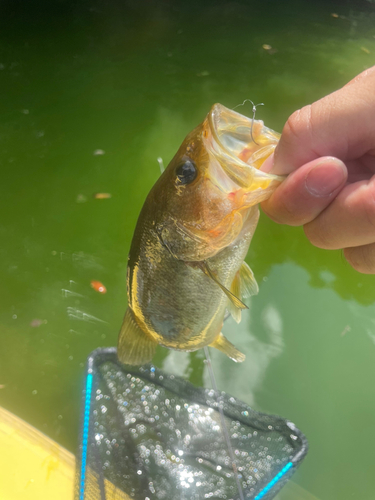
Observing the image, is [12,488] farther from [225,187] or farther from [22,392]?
[225,187]

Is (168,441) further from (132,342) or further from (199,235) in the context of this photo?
(199,235)

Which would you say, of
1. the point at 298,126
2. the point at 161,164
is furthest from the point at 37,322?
the point at 298,126

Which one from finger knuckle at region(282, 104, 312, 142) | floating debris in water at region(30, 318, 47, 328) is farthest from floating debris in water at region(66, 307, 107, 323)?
finger knuckle at region(282, 104, 312, 142)

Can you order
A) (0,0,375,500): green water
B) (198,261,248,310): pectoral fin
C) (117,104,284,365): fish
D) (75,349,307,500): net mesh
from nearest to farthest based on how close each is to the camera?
1. (117,104,284,365): fish
2. (198,261,248,310): pectoral fin
3. (75,349,307,500): net mesh
4. (0,0,375,500): green water

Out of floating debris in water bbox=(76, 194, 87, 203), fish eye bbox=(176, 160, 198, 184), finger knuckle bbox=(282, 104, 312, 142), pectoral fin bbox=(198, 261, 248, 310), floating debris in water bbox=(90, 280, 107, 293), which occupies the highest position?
finger knuckle bbox=(282, 104, 312, 142)

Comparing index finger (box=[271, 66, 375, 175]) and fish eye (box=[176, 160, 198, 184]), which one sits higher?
index finger (box=[271, 66, 375, 175])

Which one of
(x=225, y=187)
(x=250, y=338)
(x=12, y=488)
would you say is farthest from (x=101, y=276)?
(x=225, y=187)

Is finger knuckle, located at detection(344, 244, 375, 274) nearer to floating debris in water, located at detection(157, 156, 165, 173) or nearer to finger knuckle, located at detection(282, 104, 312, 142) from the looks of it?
finger knuckle, located at detection(282, 104, 312, 142)
